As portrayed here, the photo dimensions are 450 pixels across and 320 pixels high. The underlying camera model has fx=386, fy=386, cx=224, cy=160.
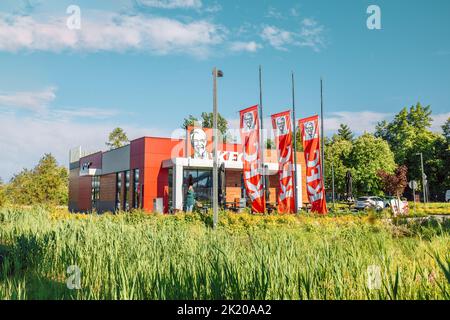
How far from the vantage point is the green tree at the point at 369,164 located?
4659 cm

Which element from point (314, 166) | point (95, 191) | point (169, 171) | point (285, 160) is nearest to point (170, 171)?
point (169, 171)

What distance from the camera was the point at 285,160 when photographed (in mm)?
19656

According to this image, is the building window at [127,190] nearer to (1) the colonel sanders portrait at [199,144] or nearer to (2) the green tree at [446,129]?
(1) the colonel sanders portrait at [199,144]

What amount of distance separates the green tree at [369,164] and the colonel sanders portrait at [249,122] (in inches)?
1222

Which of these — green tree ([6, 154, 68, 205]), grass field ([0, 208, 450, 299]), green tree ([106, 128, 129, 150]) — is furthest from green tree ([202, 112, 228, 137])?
grass field ([0, 208, 450, 299])

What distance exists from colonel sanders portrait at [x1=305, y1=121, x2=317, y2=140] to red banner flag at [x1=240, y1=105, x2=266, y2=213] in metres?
2.71

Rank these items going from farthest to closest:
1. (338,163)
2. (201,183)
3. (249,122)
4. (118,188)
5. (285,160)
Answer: (338,163), (118,188), (201,183), (285,160), (249,122)

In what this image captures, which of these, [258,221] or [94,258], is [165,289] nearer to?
[94,258]

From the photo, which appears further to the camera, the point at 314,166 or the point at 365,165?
the point at 365,165

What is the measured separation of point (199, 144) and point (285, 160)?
834 cm

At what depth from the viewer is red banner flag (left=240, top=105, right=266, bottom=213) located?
18.5 metres

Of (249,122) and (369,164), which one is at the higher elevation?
(249,122)

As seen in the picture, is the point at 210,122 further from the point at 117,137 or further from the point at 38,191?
the point at 38,191

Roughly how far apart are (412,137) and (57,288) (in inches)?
2370
